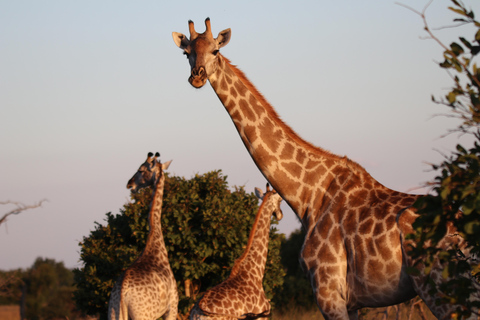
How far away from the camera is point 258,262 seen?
416 inches

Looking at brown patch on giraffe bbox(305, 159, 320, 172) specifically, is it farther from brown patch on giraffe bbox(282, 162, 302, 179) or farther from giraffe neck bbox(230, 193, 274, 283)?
giraffe neck bbox(230, 193, 274, 283)

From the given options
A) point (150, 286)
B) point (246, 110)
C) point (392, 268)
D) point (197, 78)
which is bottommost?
point (392, 268)

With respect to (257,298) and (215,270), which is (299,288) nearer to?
(215,270)

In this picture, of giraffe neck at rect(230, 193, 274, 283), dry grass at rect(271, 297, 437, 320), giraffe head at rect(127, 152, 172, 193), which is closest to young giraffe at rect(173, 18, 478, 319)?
giraffe neck at rect(230, 193, 274, 283)

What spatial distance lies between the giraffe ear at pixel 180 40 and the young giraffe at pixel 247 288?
3972 mm

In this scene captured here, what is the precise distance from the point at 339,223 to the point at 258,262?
4.56 metres

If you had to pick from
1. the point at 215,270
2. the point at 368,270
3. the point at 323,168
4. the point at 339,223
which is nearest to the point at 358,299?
the point at 368,270

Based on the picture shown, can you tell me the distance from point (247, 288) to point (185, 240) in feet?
11.4

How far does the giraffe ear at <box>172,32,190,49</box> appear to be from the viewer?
268 inches

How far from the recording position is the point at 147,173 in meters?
13.0

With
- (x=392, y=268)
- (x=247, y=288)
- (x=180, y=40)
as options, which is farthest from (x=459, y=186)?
(x=247, y=288)

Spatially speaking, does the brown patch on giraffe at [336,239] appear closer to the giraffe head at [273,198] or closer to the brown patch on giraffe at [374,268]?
the brown patch on giraffe at [374,268]

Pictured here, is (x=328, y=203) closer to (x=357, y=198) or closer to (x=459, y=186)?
(x=357, y=198)

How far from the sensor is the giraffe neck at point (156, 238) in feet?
37.6
